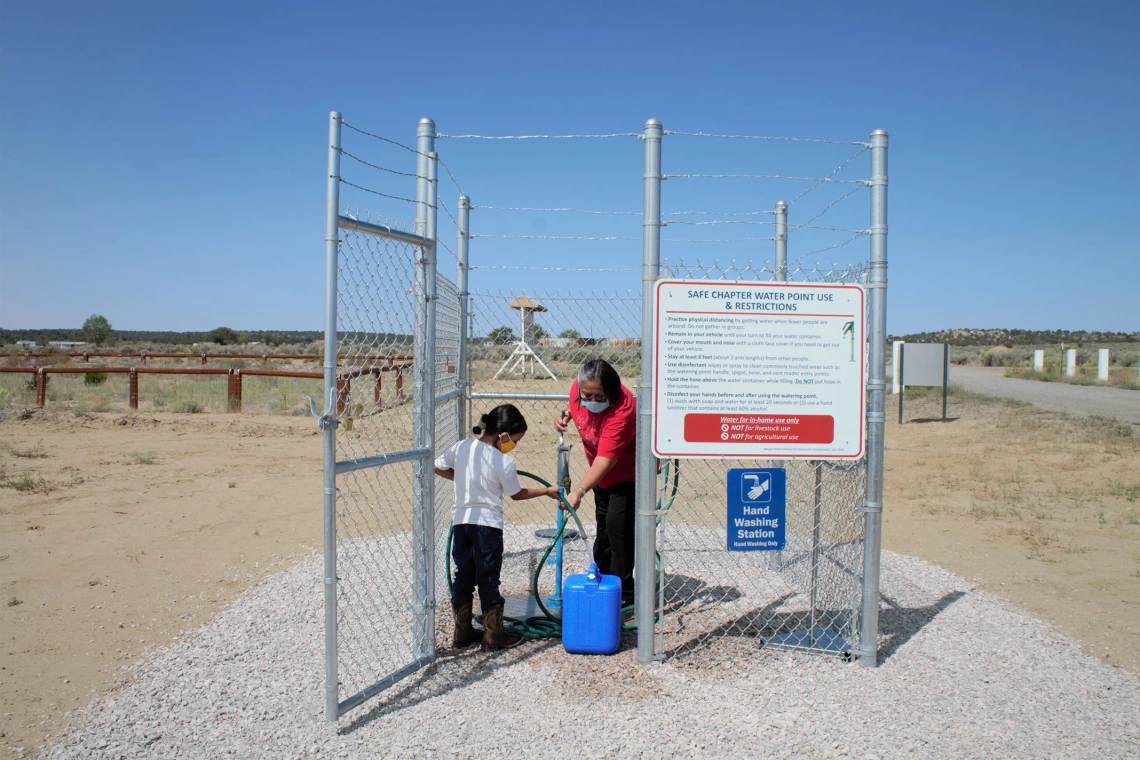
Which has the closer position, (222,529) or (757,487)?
(757,487)

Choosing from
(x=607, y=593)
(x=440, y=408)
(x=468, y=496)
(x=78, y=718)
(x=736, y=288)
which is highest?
(x=736, y=288)

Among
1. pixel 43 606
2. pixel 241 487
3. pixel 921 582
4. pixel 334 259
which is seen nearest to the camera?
pixel 334 259

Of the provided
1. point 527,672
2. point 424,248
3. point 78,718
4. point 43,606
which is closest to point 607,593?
point 527,672

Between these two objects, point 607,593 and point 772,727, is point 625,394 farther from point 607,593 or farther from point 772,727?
point 772,727

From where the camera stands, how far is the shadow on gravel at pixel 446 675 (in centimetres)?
388

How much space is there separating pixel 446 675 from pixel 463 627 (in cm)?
39

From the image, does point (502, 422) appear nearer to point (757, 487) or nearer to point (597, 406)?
point (597, 406)

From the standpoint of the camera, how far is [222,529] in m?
7.81

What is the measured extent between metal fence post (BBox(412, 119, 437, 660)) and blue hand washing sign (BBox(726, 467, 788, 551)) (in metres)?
1.68

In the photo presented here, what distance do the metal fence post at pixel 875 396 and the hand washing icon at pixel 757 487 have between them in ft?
1.73

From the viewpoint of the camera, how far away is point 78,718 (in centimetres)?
388

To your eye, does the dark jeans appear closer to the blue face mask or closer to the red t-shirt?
the red t-shirt

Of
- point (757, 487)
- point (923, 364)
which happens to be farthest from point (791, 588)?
point (923, 364)

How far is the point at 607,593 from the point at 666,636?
625mm
